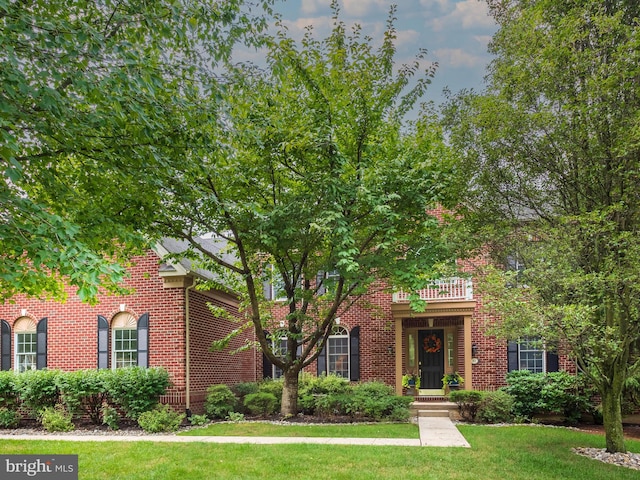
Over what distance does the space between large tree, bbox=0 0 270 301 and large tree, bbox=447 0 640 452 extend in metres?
4.67

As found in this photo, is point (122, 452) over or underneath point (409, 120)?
underneath

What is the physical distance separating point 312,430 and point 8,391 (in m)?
8.17

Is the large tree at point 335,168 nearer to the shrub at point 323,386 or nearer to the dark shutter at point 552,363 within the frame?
the shrub at point 323,386

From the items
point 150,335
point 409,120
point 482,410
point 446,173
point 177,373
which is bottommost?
point 482,410

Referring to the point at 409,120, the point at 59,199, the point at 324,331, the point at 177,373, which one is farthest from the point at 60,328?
the point at 409,120

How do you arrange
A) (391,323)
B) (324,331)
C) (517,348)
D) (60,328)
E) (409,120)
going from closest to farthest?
(409,120)
(324,331)
(60,328)
(517,348)
(391,323)

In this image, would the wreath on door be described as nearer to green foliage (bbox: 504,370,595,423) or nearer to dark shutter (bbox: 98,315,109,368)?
green foliage (bbox: 504,370,595,423)

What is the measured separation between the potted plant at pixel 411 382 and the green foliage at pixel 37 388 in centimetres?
1045

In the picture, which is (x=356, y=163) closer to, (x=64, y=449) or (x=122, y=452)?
(x=122, y=452)

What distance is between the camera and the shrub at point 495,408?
47.1 feet

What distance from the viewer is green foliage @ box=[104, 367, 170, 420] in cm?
1316

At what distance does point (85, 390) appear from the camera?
44.0 ft

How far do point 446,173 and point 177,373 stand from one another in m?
8.57

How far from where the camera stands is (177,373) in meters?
14.1
